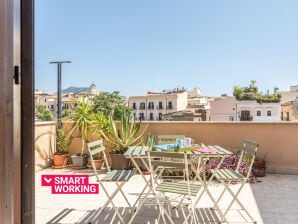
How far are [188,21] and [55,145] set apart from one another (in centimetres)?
1034

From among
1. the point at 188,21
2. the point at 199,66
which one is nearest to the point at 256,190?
the point at 188,21

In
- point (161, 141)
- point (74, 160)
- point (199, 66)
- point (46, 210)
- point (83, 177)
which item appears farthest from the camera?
point (199, 66)

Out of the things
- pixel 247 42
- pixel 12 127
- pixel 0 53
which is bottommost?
pixel 12 127

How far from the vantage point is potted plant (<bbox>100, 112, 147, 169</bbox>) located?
5809mm

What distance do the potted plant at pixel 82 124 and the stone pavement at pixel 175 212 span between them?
1.24m

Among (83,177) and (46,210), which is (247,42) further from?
(46,210)

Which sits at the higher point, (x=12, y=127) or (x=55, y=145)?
(x=12, y=127)

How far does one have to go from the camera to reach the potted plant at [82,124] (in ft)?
20.4

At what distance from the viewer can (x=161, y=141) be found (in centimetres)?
454

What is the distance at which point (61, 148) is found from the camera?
21.2 ft

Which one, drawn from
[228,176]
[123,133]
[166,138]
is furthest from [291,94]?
[228,176]

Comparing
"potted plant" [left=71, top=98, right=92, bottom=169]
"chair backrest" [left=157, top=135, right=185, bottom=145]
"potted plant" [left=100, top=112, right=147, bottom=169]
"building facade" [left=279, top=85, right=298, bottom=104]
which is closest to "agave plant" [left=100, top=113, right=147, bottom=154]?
"potted plant" [left=100, top=112, right=147, bottom=169]

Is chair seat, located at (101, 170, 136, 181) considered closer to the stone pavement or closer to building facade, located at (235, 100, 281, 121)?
the stone pavement

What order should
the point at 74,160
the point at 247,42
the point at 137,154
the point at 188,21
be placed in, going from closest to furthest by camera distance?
the point at 137,154
the point at 74,160
the point at 188,21
the point at 247,42
